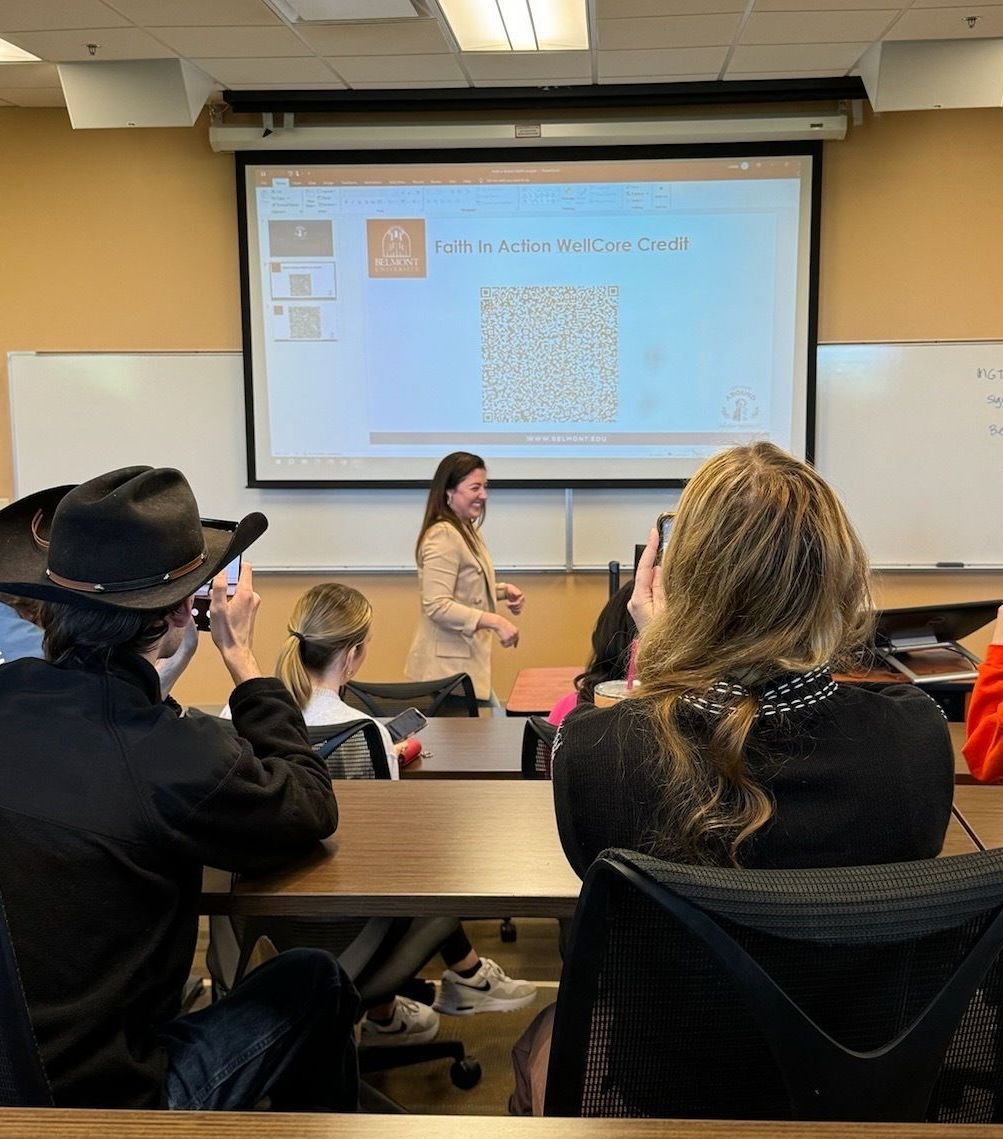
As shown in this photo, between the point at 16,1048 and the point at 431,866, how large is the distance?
52 cm

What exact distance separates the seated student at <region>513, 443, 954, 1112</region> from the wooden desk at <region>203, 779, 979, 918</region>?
0.19 m

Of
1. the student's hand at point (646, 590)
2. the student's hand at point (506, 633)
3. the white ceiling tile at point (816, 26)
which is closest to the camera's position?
the student's hand at point (646, 590)

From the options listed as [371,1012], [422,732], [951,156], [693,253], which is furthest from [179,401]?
[951,156]

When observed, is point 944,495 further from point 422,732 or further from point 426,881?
point 426,881

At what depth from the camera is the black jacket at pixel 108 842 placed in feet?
3.72

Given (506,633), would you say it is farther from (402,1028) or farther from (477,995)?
(402,1028)

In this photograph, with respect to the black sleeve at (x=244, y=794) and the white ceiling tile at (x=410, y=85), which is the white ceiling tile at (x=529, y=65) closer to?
the white ceiling tile at (x=410, y=85)

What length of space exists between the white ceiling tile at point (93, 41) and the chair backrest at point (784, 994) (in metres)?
3.81

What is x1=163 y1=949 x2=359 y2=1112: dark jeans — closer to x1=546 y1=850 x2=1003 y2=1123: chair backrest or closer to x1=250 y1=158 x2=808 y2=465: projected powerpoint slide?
x1=546 y1=850 x2=1003 y2=1123: chair backrest

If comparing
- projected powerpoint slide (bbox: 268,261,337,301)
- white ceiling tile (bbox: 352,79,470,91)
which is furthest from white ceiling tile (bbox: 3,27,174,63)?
projected powerpoint slide (bbox: 268,261,337,301)

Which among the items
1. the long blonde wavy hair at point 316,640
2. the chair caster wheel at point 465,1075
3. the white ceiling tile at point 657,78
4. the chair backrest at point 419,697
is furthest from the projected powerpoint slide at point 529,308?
the chair caster wheel at point 465,1075

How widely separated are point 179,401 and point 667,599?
4043 millimetres

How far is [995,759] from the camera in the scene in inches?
69.9

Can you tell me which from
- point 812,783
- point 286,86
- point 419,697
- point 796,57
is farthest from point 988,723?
point 286,86
